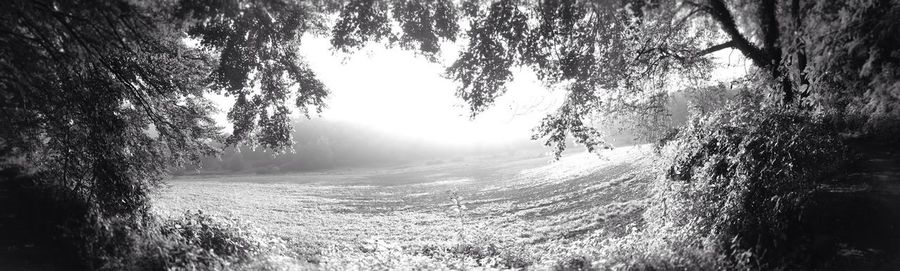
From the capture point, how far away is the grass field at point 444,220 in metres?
13.3

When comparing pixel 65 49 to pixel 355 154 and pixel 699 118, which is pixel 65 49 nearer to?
pixel 699 118

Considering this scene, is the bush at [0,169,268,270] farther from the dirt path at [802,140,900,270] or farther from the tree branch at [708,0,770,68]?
the tree branch at [708,0,770,68]

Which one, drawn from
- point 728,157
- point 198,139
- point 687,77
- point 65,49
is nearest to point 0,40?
point 65,49

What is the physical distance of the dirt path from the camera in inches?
255

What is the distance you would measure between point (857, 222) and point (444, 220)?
59.9 feet

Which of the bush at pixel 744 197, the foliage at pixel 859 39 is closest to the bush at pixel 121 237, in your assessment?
the bush at pixel 744 197

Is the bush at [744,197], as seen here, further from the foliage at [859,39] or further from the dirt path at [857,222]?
the foliage at [859,39]

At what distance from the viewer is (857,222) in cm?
744

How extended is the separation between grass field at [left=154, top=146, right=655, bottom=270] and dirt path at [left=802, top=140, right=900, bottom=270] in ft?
14.8

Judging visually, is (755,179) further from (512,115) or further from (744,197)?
(512,115)

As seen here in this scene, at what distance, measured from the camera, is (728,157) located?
8.93 m

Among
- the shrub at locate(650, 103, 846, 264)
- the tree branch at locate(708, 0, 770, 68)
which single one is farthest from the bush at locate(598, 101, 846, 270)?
the tree branch at locate(708, 0, 770, 68)

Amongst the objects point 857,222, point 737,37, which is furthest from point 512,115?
point 857,222

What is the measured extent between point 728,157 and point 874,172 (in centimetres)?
386
